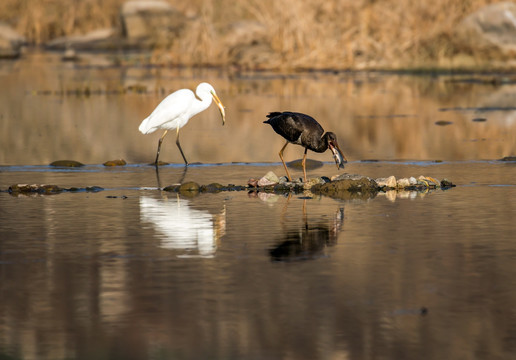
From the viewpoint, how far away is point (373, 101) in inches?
1166

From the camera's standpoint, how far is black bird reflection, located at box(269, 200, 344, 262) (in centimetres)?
938

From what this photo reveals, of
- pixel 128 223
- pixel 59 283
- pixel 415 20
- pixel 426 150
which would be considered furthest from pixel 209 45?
pixel 59 283

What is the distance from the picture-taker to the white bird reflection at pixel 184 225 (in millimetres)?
9812

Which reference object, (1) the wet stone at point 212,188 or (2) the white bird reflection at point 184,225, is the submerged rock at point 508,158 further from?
(2) the white bird reflection at point 184,225

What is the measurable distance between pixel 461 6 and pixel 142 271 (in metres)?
36.5

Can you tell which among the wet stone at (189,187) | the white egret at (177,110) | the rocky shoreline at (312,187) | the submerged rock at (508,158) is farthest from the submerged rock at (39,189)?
the submerged rock at (508,158)

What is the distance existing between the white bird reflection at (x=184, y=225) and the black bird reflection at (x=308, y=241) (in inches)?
22.0

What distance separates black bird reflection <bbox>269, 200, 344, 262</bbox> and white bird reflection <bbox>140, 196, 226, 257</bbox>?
0.56 metres

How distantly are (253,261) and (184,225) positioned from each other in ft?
6.59

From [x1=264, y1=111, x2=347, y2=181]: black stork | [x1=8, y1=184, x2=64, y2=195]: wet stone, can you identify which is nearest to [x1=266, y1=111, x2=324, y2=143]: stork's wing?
[x1=264, y1=111, x2=347, y2=181]: black stork

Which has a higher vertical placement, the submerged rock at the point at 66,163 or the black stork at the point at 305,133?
the black stork at the point at 305,133

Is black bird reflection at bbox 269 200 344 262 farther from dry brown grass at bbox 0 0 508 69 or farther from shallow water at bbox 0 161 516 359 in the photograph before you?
dry brown grass at bbox 0 0 508 69

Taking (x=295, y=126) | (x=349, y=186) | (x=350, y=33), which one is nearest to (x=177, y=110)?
(x=295, y=126)

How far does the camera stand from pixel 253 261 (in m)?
9.11
